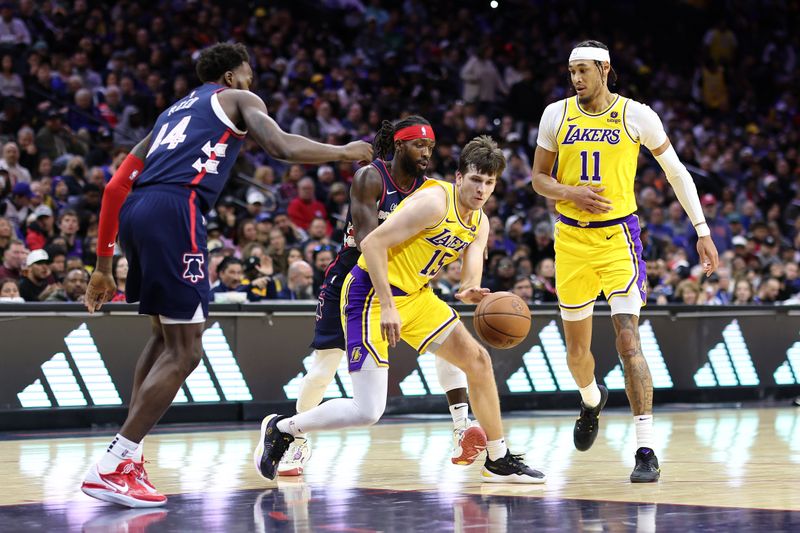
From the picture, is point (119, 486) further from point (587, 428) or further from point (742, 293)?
point (742, 293)

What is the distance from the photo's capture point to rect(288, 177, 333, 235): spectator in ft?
53.0

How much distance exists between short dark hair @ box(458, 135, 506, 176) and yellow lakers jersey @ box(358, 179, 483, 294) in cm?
16

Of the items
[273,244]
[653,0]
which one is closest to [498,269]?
[273,244]

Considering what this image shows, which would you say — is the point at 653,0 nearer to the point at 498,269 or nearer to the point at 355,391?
the point at 498,269

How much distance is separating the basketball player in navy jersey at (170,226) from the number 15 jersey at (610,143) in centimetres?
217

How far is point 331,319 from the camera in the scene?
7.49m

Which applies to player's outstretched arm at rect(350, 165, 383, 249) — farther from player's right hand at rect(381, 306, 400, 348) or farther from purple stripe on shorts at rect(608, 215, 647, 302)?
purple stripe on shorts at rect(608, 215, 647, 302)

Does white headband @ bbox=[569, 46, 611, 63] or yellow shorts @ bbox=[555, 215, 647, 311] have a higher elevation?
white headband @ bbox=[569, 46, 611, 63]

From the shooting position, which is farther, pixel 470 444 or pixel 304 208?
pixel 304 208

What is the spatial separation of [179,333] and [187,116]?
1126 mm

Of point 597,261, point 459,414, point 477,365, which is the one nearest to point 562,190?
point 597,261

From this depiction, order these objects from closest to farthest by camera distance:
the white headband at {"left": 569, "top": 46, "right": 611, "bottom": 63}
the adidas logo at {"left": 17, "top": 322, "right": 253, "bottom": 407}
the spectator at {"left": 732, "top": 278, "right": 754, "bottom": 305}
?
the white headband at {"left": 569, "top": 46, "right": 611, "bottom": 63} < the adidas logo at {"left": 17, "top": 322, "right": 253, "bottom": 407} < the spectator at {"left": 732, "top": 278, "right": 754, "bottom": 305}

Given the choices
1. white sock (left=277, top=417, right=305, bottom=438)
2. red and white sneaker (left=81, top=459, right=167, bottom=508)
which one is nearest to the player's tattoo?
white sock (left=277, top=417, right=305, bottom=438)

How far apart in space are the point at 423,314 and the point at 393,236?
626mm
